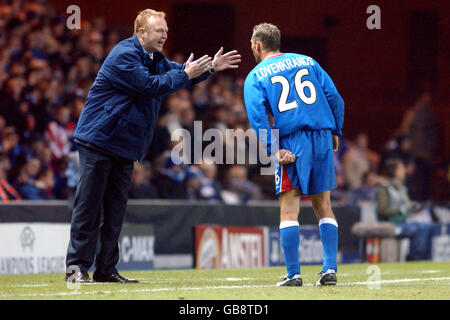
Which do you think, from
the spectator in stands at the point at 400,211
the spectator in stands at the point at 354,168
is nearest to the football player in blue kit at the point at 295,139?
the spectator in stands at the point at 400,211

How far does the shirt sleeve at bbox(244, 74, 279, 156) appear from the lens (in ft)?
22.0

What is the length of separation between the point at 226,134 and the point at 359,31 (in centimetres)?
857

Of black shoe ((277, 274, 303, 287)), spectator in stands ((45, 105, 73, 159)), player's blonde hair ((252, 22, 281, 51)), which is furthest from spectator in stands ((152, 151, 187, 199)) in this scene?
black shoe ((277, 274, 303, 287))

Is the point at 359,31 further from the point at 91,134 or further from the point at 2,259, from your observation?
the point at 91,134

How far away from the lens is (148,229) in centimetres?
1316

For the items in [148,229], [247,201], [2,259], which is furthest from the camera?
[247,201]

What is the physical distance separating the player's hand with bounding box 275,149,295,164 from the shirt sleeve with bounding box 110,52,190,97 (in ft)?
3.16

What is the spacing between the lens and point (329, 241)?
6.88 m

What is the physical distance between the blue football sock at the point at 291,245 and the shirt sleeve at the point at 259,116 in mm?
588

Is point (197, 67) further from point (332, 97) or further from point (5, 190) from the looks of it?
point (5, 190)

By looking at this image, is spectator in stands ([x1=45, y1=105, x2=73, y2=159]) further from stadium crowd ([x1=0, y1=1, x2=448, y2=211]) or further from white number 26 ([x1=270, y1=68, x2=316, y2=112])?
white number 26 ([x1=270, y1=68, x2=316, y2=112])

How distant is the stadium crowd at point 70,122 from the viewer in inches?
531

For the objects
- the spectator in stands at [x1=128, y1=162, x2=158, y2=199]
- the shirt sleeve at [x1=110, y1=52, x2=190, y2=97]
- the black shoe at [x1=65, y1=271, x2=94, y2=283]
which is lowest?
the black shoe at [x1=65, y1=271, x2=94, y2=283]

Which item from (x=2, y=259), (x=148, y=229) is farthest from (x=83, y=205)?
(x=148, y=229)
